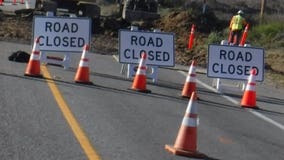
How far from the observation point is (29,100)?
42.9 feet

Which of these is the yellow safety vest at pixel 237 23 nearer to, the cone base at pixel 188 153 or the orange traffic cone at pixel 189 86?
the orange traffic cone at pixel 189 86

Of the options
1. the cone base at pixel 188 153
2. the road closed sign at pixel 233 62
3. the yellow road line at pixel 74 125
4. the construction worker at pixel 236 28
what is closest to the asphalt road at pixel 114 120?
the yellow road line at pixel 74 125

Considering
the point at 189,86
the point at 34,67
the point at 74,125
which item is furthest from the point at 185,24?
the point at 74,125

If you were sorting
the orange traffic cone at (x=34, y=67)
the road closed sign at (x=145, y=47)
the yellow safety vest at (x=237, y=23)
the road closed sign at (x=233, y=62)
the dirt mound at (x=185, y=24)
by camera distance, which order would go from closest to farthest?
the orange traffic cone at (x=34, y=67)
the road closed sign at (x=233, y=62)
the road closed sign at (x=145, y=47)
the yellow safety vest at (x=237, y=23)
the dirt mound at (x=185, y=24)

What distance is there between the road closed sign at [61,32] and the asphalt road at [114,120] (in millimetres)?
574

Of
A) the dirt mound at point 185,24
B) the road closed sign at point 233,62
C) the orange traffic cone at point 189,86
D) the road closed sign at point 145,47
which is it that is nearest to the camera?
the orange traffic cone at point 189,86

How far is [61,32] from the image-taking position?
1903 cm

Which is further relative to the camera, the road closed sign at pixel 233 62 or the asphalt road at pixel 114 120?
the road closed sign at pixel 233 62

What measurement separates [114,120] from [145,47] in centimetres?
697

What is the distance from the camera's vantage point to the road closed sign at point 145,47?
18.7 m

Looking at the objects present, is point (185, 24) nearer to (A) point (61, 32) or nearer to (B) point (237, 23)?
(B) point (237, 23)

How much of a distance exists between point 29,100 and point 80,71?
362 centimetres

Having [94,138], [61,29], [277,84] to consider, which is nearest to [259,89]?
[277,84]

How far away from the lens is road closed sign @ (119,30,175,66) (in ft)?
61.4
